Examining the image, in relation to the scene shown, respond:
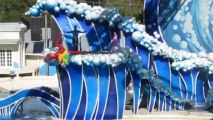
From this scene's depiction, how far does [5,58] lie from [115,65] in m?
14.9

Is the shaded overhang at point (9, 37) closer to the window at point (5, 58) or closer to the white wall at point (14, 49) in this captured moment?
the white wall at point (14, 49)

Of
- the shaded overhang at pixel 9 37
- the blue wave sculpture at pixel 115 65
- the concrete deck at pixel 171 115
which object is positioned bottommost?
the concrete deck at pixel 171 115

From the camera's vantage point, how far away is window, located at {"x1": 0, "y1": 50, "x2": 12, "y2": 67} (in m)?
24.9

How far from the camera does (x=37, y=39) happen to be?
33.6 metres

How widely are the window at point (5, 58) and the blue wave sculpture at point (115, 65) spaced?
13707mm

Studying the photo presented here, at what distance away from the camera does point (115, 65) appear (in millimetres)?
11086

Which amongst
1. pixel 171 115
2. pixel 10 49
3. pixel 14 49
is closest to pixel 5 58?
pixel 10 49

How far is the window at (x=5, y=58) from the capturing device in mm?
24875

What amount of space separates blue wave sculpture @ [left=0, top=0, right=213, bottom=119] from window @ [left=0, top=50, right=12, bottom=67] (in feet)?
45.0

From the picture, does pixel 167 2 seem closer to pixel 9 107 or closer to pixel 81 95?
pixel 81 95

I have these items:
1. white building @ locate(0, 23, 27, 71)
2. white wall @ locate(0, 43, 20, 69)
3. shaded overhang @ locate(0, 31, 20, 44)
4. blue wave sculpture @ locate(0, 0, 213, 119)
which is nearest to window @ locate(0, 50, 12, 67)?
white building @ locate(0, 23, 27, 71)

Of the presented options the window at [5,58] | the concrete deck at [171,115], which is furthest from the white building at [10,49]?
the concrete deck at [171,115]

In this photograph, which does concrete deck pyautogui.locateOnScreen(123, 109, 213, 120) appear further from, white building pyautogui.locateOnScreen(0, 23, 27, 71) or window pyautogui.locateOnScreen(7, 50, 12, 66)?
window pyautogui.locateOnScreen(7, 50, 12, 66)

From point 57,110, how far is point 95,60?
1.74 m
